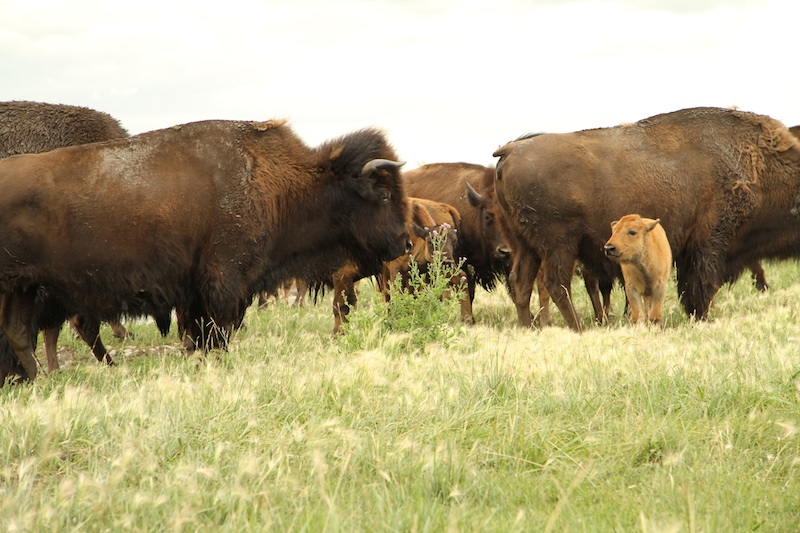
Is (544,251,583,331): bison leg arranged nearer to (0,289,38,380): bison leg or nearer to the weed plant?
the weed plant

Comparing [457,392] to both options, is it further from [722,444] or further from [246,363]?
[246,363]

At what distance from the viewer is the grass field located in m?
3.35

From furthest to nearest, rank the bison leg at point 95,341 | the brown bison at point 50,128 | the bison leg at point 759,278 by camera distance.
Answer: the bison leg at point 759,278 → the brown bison at point 50,128 → the bison leg at point 95,341

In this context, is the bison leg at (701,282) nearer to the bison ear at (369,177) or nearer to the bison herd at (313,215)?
the bison herd at (313,215)

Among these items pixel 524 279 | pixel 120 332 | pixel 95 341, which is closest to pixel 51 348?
pixel 95 341

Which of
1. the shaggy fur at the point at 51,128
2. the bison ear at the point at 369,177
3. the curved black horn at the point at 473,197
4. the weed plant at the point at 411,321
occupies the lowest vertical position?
the weed plant at the point at 411,321

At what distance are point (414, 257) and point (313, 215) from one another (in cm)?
281

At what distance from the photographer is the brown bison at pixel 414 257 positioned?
1012 cm

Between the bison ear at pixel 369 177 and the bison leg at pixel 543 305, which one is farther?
the bison leg at pixel 543 305

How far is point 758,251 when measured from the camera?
10047mm

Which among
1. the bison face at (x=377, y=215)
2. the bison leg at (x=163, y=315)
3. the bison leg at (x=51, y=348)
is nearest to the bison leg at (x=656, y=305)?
the bison face at (x=377, y=215)

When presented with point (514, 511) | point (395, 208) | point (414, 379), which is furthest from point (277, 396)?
point (395, 208)

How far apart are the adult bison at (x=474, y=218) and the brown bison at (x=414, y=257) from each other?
1.43ft

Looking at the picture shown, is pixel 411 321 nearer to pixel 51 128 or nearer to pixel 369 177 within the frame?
pixel 369 177
